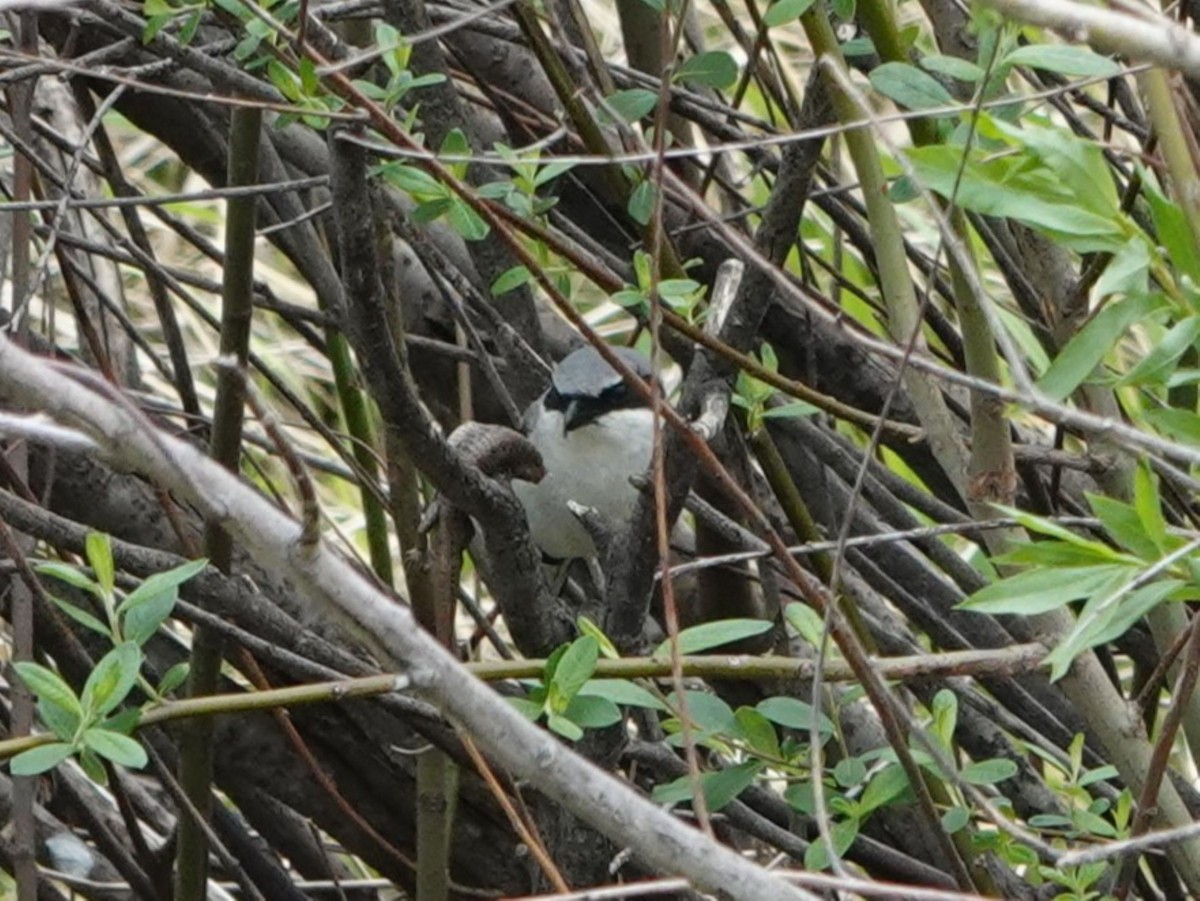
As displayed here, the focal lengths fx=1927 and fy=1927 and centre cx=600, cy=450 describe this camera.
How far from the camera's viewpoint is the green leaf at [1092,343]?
4.47ft

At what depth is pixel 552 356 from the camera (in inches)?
123

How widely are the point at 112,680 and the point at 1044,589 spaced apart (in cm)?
76

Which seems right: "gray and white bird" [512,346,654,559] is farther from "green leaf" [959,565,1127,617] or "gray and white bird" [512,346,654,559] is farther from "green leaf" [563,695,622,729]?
"green leaf" [959,565,1127,617]

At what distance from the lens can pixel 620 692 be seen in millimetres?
1691

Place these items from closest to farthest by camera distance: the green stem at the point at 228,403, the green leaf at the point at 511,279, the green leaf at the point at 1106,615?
1. the green leaf at the point at 1106,615
2. the green leaf at the point at 511,279
3. the green stem at the point at 228,403

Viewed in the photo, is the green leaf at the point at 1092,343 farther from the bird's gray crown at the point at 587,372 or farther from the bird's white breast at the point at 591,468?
the bird's white breast at the point at 591,468

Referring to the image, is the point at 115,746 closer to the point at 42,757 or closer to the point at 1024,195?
the point at 42,757

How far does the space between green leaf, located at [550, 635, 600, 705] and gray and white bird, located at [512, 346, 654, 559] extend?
5.11ft

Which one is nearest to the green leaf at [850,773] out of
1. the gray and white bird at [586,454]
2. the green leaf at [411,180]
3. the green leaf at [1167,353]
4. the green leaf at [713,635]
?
the green leaf at [713,635]

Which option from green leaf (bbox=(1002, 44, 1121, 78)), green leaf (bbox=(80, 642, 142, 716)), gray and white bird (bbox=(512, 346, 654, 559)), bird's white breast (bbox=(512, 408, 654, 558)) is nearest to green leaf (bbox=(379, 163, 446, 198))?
green leaf (bbox=(80, 642, 142, 716))

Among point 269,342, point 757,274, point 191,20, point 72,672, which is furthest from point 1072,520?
point 269,342

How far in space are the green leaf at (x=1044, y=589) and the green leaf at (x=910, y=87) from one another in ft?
1.69

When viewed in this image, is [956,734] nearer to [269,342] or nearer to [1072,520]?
[1072,520]

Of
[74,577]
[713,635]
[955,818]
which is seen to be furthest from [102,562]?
[955,818]
